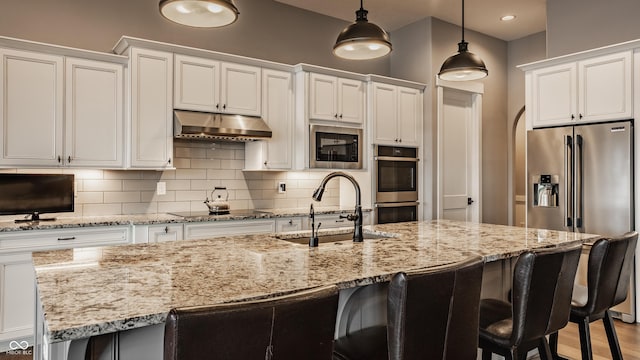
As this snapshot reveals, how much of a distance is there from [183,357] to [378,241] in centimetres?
159

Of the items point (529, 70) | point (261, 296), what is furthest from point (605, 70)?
point (261, 296)

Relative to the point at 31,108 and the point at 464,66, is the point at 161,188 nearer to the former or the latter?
the point at 31,108

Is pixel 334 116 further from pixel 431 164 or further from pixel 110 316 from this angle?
pixel 110 316

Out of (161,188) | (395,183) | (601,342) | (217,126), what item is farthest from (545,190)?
(161,188)

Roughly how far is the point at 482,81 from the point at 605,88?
2.09m

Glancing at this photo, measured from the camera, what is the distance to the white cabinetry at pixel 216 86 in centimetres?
392

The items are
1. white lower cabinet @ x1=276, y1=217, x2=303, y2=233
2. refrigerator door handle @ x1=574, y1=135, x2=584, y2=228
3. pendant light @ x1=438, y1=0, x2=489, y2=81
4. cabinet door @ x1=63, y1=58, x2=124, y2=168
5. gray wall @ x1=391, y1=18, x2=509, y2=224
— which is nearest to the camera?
pendant light @ x1=438, y1=0, x2=489, y2=81

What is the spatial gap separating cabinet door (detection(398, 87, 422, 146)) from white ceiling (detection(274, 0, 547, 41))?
922 millimetres

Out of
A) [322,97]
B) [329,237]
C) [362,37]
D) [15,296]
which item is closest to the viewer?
[362,37]

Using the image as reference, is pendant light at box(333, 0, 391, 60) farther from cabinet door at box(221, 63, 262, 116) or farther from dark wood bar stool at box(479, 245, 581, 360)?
cabinet door at box(221, 63, 262, 116)

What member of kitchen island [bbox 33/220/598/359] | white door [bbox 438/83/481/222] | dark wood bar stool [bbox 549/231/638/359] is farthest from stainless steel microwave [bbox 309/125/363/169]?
dark wood bar stool [bbox 549/231/638/359]

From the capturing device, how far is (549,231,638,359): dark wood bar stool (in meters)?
2.07

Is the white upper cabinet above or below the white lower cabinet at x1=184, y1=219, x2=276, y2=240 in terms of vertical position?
above

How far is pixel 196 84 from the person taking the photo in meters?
3.99
